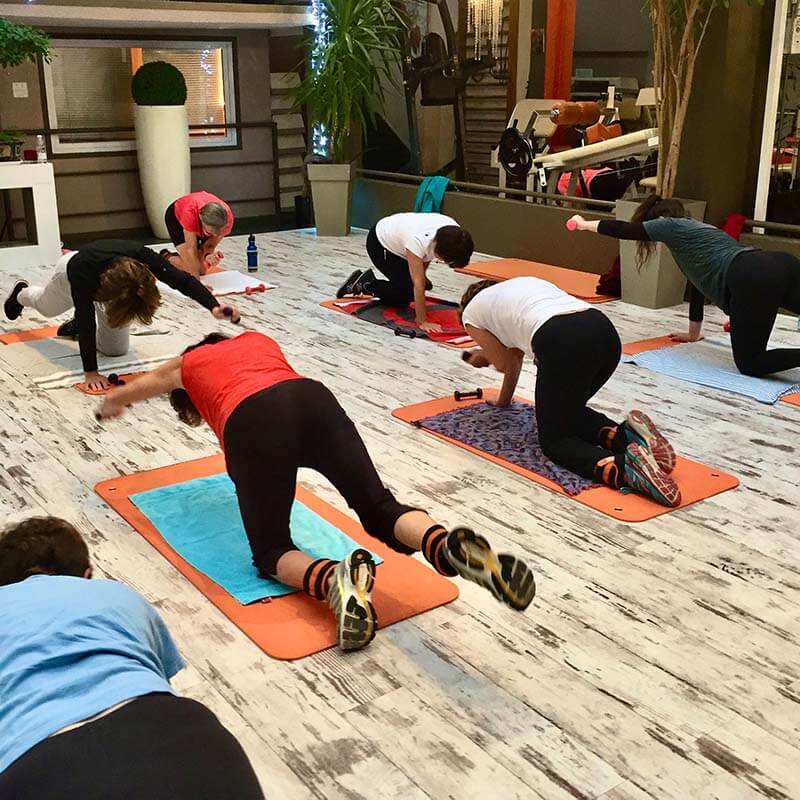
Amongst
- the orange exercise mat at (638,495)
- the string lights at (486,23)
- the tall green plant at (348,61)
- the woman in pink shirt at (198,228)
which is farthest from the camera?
the tall green plant at (348,61)

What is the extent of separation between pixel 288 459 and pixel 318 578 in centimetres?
30

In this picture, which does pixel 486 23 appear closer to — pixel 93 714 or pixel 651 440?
pixel 651 440

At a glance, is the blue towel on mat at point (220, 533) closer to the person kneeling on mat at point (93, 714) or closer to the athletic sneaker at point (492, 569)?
the athletic sneaker at point (492, 569)

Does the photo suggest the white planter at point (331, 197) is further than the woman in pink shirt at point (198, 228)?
Yes

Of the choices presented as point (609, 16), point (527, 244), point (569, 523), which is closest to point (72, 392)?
point (569, 523)

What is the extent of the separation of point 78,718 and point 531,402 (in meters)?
2.92

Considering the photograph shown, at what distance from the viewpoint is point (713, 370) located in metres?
4.32

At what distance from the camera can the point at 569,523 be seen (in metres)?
2.84

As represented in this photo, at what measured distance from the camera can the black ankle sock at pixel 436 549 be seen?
2.12 meters

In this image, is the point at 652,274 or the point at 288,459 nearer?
the point at 288,459

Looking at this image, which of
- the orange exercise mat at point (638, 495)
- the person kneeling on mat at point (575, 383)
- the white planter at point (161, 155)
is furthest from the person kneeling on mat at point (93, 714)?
the white planter at point (161, 155)

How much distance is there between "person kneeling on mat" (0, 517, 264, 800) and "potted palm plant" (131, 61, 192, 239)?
701 centimetres

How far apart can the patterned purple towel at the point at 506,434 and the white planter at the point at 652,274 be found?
6.76 ft

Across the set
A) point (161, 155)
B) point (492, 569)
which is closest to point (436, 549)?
point (492, 569)
